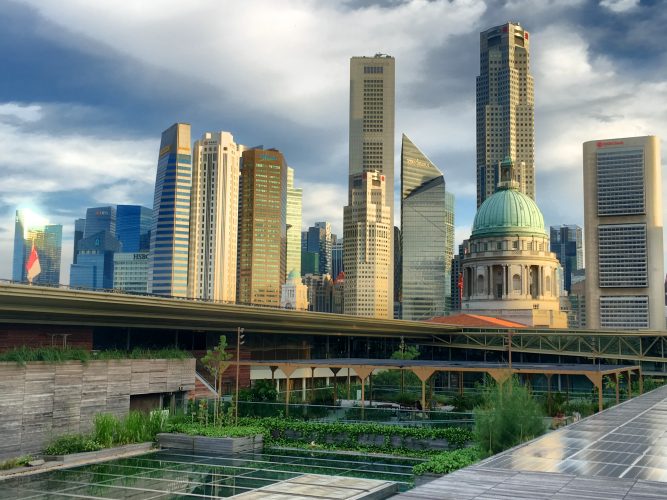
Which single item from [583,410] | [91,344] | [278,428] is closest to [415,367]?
[278,428]

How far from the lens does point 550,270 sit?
140 meters

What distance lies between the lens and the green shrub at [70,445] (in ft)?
124

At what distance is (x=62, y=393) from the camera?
4003cm

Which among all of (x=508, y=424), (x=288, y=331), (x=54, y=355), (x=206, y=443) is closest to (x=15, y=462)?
(x=54, y=355)

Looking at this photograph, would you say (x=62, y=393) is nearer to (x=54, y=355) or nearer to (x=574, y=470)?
(x=54, y=355)

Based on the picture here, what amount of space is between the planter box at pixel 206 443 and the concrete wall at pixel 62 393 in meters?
3.43

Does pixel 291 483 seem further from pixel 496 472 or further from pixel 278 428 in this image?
pixel 278 428

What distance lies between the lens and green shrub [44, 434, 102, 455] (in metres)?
37.7

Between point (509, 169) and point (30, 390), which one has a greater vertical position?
point (509, 169)

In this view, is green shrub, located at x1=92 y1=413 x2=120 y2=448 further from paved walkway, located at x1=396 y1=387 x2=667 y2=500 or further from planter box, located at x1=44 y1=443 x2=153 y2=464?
paved walkway, located at x1=396 y1=387 x2=667 y2=500

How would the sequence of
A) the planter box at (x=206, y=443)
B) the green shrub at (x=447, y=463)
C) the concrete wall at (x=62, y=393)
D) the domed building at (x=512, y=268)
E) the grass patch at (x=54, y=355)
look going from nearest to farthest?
the green shrub at (x=447, y=463), the concrete wall at (x=62, y=393), the grass patch at (x=54, y=355), the planter box at (x=206, y=443), the domed building at (x=512, y=268)

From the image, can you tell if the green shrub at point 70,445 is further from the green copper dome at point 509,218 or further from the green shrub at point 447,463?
the green copper dome at point 509,218

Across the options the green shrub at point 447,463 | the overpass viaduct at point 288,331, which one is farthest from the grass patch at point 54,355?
the green shrub at point 447,463

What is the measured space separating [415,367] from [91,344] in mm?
25299
